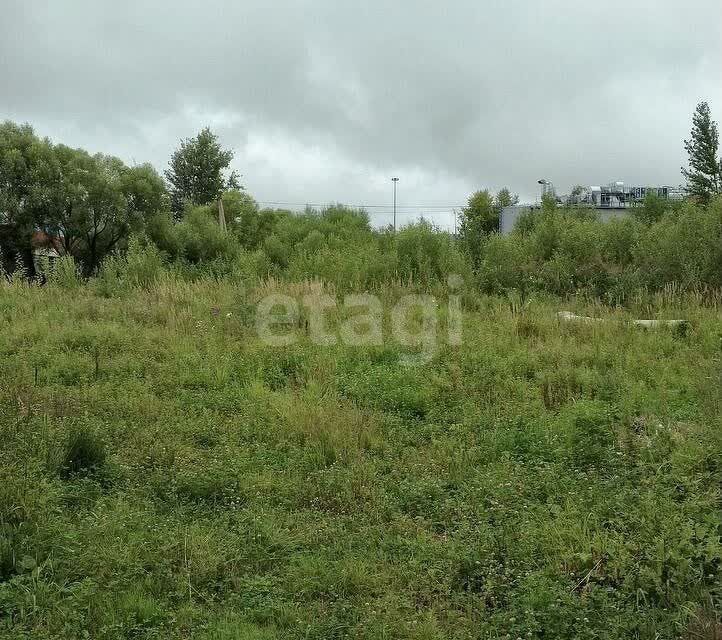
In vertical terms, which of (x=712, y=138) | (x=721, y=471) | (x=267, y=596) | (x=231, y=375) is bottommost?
(x=267, y=596)

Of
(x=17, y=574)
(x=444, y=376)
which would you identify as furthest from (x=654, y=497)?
(x=17, y=574)

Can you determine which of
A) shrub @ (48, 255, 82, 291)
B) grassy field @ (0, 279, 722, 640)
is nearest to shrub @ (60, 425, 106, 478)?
grassy field @ (0, 279, 722, 640)

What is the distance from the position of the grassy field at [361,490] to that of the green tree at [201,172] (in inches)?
1215

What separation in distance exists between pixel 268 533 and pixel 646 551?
2.18 meters

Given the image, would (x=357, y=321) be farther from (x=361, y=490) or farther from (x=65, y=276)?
(x=65, y=276)

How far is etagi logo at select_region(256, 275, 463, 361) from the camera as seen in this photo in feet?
26.8

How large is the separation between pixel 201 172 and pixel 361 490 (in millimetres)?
35699

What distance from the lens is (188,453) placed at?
195 inches

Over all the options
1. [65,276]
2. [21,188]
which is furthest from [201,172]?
[65,276]

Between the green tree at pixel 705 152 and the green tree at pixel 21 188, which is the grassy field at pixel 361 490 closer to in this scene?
the green tree at pixel 21 188

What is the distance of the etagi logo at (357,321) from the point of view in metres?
8.18

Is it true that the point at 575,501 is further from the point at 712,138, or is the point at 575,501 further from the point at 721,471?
the point at 712,138

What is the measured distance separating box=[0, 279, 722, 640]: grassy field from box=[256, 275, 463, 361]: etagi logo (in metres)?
0.46

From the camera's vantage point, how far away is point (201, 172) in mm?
37281
